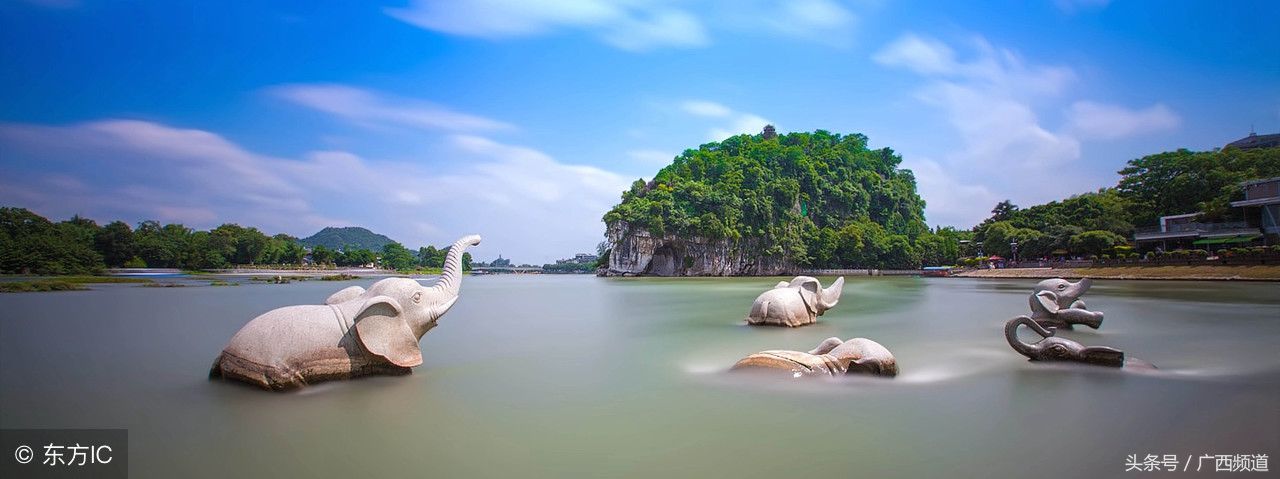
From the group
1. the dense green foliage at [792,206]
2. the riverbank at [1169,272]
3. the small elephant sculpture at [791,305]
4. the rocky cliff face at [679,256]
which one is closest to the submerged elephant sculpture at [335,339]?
the small elephant sculpture at [791,305]

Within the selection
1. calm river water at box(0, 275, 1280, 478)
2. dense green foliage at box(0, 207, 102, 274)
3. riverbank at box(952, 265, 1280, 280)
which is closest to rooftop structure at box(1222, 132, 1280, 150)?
riverbank at box(952, 265, 1280, 280)

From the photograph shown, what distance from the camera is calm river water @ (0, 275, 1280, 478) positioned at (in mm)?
4090

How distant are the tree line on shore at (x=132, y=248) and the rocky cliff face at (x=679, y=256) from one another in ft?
74.7

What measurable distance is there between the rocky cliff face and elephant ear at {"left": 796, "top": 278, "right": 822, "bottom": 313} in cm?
5732

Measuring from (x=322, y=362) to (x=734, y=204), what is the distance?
235 ft

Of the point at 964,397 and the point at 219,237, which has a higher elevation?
the point at 219,237

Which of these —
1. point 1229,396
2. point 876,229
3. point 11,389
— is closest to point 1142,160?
point 876,229

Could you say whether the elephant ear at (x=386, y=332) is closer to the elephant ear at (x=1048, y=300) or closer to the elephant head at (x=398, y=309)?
the elephant head at (x=398, y=309)

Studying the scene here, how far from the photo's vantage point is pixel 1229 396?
18.7ft

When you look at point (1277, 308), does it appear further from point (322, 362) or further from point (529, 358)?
point (322, 362)

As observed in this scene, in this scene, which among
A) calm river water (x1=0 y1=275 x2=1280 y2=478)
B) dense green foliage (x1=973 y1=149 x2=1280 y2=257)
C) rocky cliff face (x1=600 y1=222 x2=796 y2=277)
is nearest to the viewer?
calm river water (x1=0 y1=275 x2=1280 y2=478)

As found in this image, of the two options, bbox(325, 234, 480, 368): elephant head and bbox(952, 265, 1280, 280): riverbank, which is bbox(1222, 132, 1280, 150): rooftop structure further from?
bbox(325, 234, 480, 368): elephant head

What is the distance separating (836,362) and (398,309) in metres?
5.11

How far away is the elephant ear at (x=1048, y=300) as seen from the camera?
952cm
